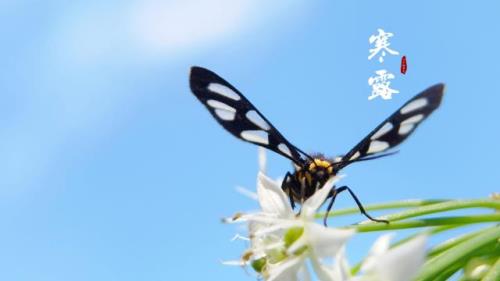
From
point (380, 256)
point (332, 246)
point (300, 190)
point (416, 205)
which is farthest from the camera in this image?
point (416, 205)

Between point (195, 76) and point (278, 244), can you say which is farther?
point (195, 76)

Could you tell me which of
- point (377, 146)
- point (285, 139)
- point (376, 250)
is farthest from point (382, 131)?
point (376, 250)

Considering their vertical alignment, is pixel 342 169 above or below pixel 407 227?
above

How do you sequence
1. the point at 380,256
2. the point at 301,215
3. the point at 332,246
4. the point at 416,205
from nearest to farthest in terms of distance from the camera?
1. the point at 380,256
2. the point at 332,246
3. the point at 301,215
4. the point at 416,205

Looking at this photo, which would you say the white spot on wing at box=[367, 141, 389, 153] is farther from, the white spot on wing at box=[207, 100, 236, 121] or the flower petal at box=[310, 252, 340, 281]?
the flower petal at box=[310, 252, 340, 281]

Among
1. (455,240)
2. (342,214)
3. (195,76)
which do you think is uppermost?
(195,76)

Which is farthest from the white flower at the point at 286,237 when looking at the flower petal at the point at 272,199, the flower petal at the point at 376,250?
the flower petal at the point at 376,250

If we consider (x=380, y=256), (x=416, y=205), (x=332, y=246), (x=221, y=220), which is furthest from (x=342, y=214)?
(x=380, y=256)

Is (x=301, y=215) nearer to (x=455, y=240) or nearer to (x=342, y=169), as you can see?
(x=342, y=169)
